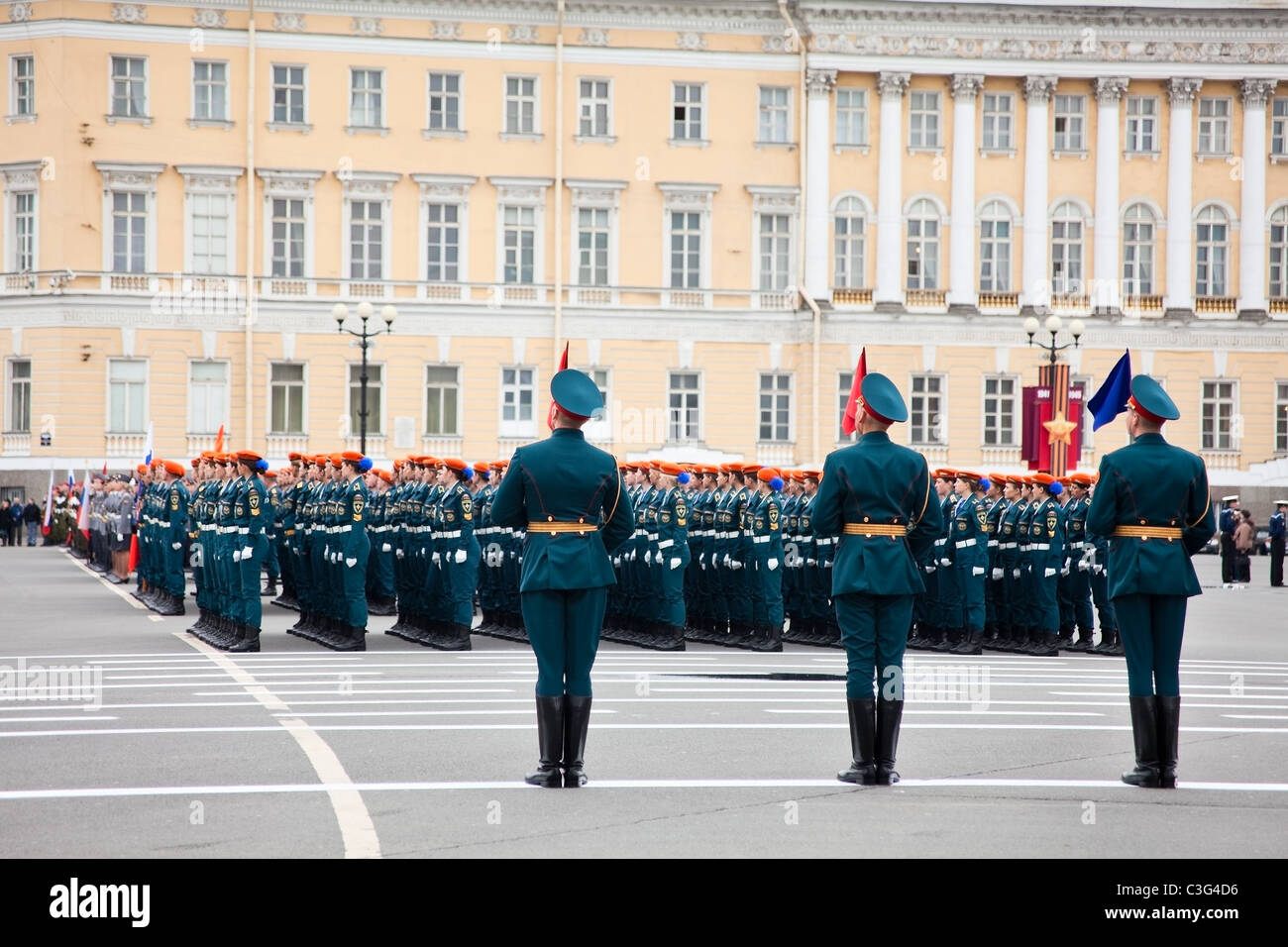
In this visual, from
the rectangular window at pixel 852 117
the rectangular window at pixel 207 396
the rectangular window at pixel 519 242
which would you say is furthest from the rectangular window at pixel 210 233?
the rectangular window at pixel 852 117

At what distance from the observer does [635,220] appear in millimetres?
55562

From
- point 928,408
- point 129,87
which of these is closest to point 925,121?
point 928,408

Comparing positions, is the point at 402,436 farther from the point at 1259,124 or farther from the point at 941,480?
the point at 941,480

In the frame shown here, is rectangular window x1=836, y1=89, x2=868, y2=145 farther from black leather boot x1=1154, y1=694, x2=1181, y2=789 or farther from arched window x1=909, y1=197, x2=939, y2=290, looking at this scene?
black leather boot x1=1154, y1=694, x2=1181, y2=789

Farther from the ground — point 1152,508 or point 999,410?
point 999,410

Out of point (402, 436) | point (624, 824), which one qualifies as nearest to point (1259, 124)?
point (402, 436)

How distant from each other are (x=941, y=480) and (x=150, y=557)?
12864 mm

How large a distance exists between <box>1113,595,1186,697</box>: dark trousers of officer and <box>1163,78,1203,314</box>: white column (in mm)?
48680

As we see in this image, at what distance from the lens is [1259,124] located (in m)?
57.3

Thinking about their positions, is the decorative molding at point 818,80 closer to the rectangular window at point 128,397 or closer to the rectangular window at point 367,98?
the rectangular window at point 367,98

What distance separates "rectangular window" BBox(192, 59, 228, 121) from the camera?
53188 millimetres

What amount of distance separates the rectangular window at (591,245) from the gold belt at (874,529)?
45.2m

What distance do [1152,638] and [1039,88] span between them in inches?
1907

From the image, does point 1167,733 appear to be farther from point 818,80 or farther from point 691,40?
point 691,40
